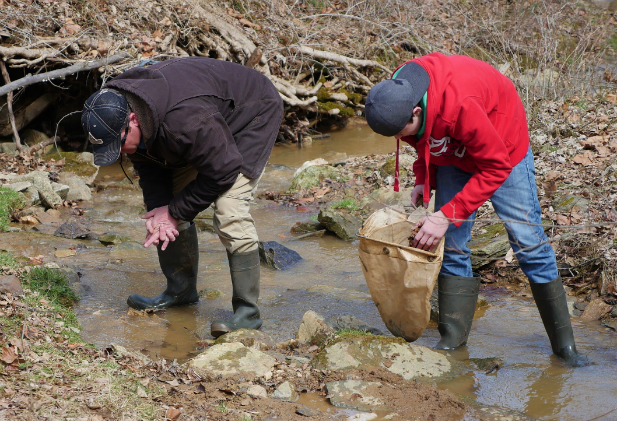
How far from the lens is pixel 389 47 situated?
1398 cm

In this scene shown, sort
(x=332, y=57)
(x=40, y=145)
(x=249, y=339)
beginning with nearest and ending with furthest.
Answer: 1. (x=249, y=339)
2. (x=40, y=145)
3. (x=332, y=57)

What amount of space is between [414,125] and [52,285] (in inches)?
120

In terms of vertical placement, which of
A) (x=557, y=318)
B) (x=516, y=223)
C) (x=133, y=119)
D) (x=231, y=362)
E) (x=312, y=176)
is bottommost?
(x=312, y=176)

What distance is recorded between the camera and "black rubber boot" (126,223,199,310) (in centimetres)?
433

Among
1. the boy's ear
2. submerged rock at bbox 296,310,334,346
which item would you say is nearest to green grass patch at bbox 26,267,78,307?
the boy's ear

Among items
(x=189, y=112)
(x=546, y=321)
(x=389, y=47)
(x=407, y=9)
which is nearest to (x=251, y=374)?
(x=189, y=112)

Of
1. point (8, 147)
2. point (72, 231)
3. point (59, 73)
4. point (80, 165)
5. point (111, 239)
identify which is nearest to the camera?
point (111, 239)

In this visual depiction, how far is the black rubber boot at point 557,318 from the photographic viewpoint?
3.49 metres

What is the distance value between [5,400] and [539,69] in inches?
348

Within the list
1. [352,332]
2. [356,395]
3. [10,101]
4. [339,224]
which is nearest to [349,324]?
[352,332]

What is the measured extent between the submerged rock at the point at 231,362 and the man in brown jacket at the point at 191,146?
1.17ft

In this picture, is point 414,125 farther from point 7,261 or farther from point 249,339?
point 7,261

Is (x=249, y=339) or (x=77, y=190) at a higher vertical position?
(x=249, y=339)

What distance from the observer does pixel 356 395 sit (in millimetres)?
3068
